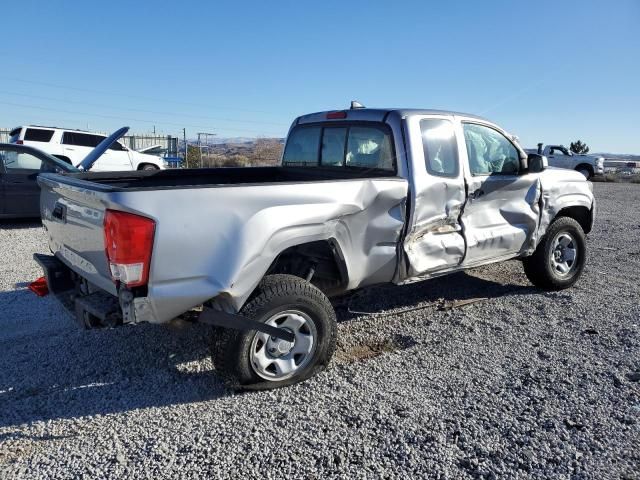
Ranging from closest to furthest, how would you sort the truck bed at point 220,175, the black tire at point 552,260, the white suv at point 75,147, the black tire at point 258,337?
the black tire at point 258,337 → the truck bed at point 220,175 → the black tire at point 552,260 → the white suv at point 75,147

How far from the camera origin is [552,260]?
18.4ft

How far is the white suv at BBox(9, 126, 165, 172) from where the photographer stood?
1636cm

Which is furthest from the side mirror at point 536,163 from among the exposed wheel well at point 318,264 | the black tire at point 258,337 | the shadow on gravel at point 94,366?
the black tire at point 258,337

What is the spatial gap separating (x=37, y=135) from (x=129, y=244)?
16.5m

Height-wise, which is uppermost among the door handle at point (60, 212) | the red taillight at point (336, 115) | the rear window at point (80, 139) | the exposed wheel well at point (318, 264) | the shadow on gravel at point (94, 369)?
the red taillight at point (336, 115)

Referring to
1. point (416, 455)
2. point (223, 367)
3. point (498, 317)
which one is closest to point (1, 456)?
point (223, 367)

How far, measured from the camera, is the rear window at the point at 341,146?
14.0 ft

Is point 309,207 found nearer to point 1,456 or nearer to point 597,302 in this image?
point 1,456

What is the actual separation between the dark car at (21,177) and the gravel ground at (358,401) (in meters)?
4.64

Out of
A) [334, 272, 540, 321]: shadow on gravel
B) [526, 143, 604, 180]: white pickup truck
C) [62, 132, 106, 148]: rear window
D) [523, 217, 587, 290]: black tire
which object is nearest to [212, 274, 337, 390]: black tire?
[334, 272, 540, 321]: shadow on gravel

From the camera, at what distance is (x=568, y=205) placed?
18.4ft

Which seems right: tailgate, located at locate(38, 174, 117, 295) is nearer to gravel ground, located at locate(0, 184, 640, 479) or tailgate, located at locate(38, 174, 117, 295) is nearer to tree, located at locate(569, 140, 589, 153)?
gravel ground, located at locate(0, 184, 640, 479)

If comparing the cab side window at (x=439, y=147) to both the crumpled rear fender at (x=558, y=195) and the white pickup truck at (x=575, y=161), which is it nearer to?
the crumpled rear fender at (x=558, y=195)

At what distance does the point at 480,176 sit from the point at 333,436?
2831mm
